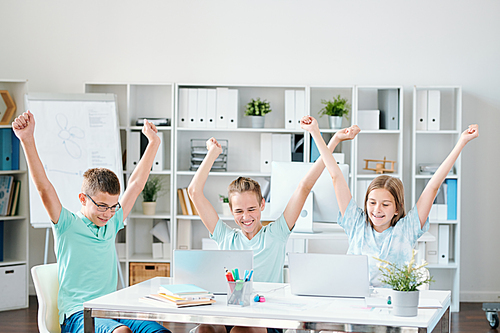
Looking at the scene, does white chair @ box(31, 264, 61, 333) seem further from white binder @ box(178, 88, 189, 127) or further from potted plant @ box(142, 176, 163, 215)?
white binder @ box(178, 88, 189, 127)

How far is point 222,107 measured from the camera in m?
4.35

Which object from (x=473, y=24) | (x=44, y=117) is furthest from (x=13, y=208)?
(x=473, y=24)

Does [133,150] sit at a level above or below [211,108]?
below

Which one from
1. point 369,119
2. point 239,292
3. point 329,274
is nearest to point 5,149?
point 369,119

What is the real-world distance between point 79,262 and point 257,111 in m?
2.52

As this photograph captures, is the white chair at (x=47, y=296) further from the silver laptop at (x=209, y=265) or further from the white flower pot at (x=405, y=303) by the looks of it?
the white flower pot at (x=405, y=303)

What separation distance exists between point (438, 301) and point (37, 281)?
151 centimetres

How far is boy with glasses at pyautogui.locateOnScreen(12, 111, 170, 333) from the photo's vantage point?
2.05m

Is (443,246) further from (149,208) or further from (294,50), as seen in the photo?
(149,208)

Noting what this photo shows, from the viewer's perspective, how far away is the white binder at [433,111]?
4285 mm

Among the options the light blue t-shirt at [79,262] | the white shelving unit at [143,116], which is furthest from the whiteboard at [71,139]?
the light blue t-shirt at [79,262]

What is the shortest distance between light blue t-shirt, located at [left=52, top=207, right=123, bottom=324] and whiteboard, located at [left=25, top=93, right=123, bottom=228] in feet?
6.04

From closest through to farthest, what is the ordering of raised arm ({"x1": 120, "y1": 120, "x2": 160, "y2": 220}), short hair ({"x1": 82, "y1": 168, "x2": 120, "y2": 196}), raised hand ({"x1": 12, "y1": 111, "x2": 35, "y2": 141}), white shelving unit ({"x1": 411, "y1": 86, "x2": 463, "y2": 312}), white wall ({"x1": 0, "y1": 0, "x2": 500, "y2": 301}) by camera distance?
raised hand ({"x1": 12, "y1": 111, "x2": 35, "y2": 141})
short hair ({"x1": 82, "y1": 168, "x2": 120, "y2": 196})
raised arm ({"x1": 120, "y1": 120, "x2": 160, "y2": 220})
white shelving unit ({"x1": 411, "y1": 86, "x2": 463, "y2": 312})
white wall ({"x1": 0, "y1": 0, "x2": 500, "y2": 301})

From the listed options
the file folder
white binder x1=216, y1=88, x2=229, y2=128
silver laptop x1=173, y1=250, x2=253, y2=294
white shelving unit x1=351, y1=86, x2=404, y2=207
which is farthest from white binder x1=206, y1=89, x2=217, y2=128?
silver laptop x1=173, y1=250, x2=253, y2=294
